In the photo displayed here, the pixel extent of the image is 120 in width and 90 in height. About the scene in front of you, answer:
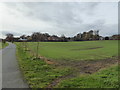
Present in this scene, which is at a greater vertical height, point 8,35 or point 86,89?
point 8,35

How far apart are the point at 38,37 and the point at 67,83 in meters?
7.10

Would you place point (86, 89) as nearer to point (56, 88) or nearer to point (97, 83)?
point (97, 83)

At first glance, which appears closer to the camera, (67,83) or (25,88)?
(25,88)

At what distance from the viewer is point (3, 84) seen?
3.95 metres

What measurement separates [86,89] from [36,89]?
1.73m

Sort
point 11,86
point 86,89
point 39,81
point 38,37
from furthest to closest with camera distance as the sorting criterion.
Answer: point 38,37 < point 39,81 < point 11,86 < point 86,89

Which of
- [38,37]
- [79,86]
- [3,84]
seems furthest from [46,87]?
[38,37]

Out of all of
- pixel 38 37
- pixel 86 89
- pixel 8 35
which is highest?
pixel 8 35

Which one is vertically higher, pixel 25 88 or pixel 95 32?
pixel 95 32

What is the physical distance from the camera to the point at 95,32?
247 feet

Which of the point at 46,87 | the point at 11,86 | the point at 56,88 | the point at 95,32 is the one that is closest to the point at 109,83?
the point at 56,88

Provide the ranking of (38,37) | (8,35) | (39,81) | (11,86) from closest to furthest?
(11,86)
(39,81)
(38,37)
(8,35)

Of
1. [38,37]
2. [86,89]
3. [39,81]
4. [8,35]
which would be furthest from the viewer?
[8,35]

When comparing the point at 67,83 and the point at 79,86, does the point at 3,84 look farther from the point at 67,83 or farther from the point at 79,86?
the point at 79,86
